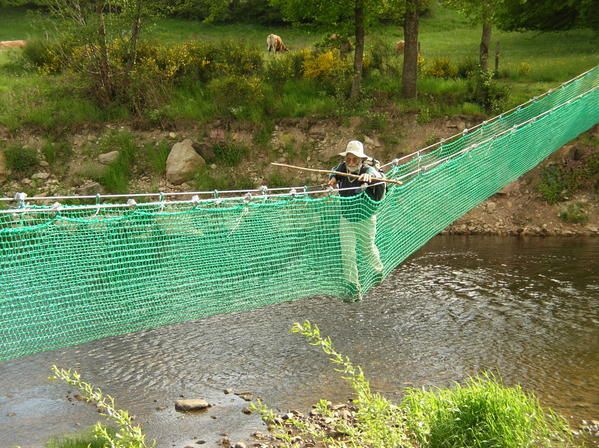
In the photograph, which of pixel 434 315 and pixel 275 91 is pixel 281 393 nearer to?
pixel 434 315

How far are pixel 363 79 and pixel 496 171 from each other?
6.40m

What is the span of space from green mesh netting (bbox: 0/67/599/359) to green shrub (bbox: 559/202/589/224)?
508 cm

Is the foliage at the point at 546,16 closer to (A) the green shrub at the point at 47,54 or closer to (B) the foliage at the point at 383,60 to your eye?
(B) the foliage at the point at 383,60

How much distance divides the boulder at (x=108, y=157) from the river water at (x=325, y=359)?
A: 20.2 ft

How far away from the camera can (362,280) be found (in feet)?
20.0

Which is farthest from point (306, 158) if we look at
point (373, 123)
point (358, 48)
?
point (358, 48)

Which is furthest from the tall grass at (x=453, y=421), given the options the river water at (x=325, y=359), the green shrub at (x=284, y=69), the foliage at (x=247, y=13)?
the foliage at (x=247, y=13)

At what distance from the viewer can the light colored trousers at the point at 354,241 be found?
605 cm

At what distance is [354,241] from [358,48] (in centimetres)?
819

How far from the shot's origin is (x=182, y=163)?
43.2 feet

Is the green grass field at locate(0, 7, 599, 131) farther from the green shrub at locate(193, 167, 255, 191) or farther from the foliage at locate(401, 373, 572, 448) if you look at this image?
the foliage at locate(401, 373, 572, 448)

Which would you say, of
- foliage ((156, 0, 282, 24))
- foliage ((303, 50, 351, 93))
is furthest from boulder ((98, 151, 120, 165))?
foliage ((156, 0, 282, 24))

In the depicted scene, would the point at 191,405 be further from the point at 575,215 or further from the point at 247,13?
the point at 247,13

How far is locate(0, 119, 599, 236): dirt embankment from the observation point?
12.2 m
